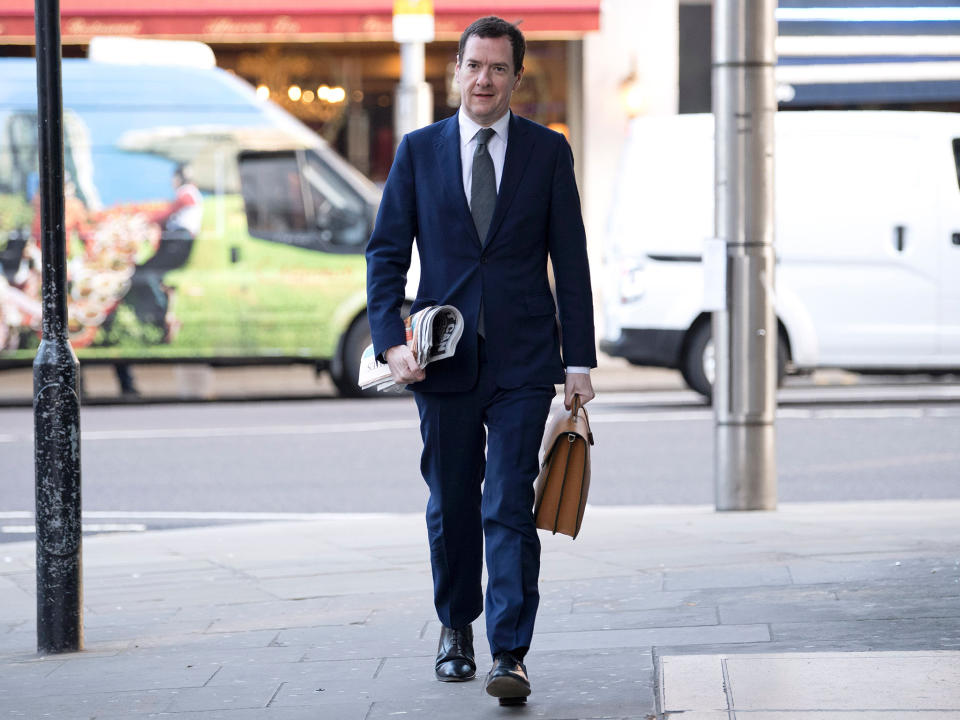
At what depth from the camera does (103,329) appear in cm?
1412

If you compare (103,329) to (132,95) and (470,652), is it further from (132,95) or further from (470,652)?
(470,652)

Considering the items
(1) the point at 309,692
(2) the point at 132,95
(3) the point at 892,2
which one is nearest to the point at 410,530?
(1) the point at 309,692

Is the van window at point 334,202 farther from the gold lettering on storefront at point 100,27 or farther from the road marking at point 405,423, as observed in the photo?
the gold lettering on storefront at point 100,27

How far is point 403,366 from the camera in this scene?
13.7 ft

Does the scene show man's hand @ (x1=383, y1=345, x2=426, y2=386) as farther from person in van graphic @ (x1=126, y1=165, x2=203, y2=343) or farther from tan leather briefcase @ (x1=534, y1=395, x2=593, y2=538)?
person in van graphic @ (x1=126, y1=165, x2=203, y2=343)

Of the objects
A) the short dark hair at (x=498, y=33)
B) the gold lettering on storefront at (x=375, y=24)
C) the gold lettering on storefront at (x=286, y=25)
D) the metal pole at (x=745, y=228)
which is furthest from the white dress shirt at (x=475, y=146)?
the gold lettering on storefront at (x=286, y=25)

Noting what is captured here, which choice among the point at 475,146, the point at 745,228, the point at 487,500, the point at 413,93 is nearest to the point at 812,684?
the point at 487,500

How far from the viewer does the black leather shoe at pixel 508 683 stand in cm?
391

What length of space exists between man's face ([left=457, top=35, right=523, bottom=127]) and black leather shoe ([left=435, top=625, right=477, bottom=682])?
1.38 meters

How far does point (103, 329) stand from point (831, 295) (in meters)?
6.22

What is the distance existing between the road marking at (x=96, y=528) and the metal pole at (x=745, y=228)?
2.94 metres

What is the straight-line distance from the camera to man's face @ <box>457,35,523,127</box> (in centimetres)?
417

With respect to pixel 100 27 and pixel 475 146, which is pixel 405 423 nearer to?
pixel 100 27

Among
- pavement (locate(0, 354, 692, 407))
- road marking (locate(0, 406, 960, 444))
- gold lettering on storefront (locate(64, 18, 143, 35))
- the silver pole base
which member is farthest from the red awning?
the silver pole base
